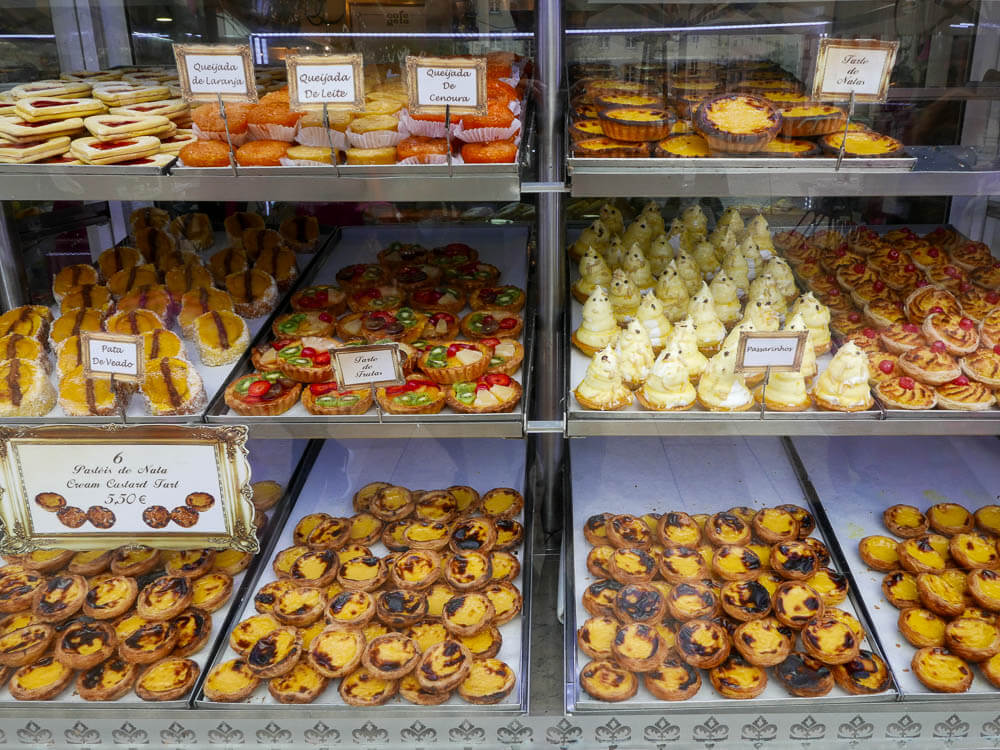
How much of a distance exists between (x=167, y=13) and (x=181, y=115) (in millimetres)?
433

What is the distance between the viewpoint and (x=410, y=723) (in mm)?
2047

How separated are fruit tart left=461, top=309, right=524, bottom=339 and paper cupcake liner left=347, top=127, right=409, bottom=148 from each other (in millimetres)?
759

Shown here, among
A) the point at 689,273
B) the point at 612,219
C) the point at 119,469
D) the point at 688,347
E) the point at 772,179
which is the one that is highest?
the point at 772,179

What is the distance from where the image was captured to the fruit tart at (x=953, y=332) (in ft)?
7.54

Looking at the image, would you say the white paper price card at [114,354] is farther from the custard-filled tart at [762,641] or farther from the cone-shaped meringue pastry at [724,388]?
the custard-filled tart at [762,641]

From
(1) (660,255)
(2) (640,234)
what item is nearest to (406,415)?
(1) (660,255)

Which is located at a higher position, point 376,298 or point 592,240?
point 592,240

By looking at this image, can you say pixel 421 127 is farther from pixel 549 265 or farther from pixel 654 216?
pixel 654 216

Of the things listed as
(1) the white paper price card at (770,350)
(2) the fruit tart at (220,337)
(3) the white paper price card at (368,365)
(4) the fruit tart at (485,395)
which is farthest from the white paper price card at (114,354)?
(1) the white paper price card at (770,350)

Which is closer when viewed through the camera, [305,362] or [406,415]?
[406,415]

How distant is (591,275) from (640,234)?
0.45 m

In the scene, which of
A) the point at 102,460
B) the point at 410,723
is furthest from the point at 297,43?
the point at 410,723

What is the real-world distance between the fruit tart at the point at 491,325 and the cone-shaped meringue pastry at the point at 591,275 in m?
→ 0.28

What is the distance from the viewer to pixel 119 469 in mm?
2113
